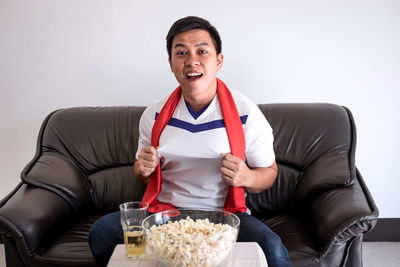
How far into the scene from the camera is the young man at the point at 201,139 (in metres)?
1.72

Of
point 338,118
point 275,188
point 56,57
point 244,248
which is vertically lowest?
point 275,188

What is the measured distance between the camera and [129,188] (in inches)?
87.0

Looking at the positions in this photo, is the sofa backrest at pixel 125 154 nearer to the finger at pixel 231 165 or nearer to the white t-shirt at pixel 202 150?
the white t-shirt at pixel 202 150

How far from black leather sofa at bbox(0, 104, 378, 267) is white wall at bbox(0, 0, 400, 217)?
329 mm

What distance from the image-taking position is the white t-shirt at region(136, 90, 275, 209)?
5.69 feet

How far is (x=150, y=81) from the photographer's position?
8.48 feet

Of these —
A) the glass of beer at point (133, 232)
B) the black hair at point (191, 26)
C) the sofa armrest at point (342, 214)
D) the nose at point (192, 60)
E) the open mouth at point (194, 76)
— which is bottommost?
the sofa armrest at point (342, 214)

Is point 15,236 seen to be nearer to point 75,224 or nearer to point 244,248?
point 75,224

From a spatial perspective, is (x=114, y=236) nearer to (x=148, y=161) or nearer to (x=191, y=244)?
(x=148, y=161)

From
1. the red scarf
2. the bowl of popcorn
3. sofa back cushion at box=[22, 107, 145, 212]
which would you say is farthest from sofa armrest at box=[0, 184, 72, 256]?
the bowl of popcorn

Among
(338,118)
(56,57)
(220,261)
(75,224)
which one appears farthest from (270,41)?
(220,261)

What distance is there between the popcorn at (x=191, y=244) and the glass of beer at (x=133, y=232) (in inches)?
4.1

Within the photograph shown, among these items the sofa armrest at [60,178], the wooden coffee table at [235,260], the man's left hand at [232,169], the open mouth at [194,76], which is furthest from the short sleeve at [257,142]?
the sofa armrest at [60,178]

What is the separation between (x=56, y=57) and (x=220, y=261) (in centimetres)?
195
